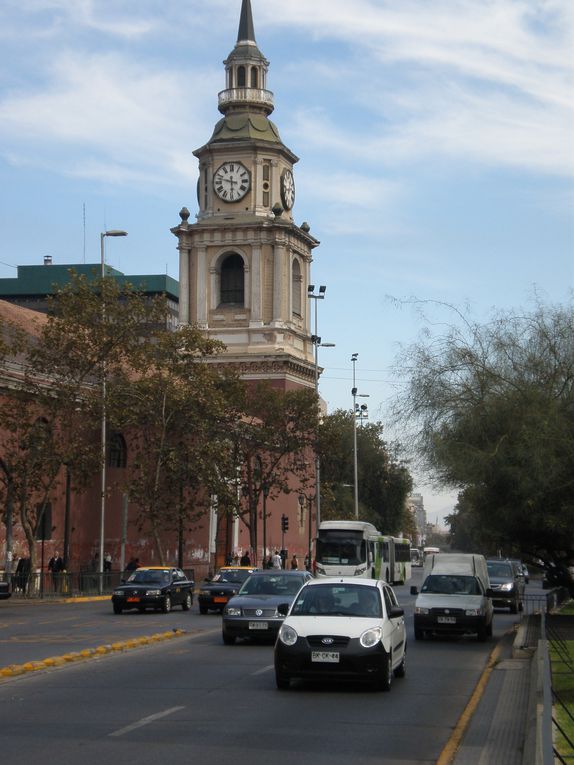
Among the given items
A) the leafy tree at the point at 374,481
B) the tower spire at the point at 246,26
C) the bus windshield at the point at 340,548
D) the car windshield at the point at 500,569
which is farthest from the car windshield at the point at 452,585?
the leafy tree at the point at 374,481

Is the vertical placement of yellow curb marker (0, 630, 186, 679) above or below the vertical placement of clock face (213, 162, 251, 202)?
below

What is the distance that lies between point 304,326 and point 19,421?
147 ft

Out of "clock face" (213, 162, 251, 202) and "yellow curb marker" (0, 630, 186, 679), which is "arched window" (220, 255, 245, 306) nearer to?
"clock face" (213, 162, 251, 202)

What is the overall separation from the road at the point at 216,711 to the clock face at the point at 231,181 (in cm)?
→ 6687

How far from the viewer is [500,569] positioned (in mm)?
43281

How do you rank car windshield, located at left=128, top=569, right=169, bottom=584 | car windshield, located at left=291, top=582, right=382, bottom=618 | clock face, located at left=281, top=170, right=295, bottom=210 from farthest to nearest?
clock face, located at left=281, top=170, right=295, bottom=210 → car windshield, located at left=128, top=569, right=169, bottom=584 → car windshield, located at left=291, top=582, right=382, bottom=618

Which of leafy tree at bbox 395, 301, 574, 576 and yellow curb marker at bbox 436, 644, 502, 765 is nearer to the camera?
yellow curb marker at bbox 436, 644, 502, 765

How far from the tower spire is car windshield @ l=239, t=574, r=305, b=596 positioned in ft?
223

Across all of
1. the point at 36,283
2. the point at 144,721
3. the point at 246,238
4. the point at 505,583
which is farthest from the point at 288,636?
the point at 36,283

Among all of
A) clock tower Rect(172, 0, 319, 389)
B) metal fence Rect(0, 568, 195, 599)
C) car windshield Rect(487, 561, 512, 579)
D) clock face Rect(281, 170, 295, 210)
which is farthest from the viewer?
clock face Rect(281, 170, 295, 210)

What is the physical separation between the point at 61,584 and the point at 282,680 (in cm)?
3396

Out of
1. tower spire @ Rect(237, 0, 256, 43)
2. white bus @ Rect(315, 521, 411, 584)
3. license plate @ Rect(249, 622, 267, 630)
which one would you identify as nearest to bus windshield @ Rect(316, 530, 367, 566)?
white bus @ Rect(315, 521, 411, 584)

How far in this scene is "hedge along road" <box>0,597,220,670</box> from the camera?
23.9 meters

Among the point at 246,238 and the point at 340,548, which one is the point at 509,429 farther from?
the point at 246,238
